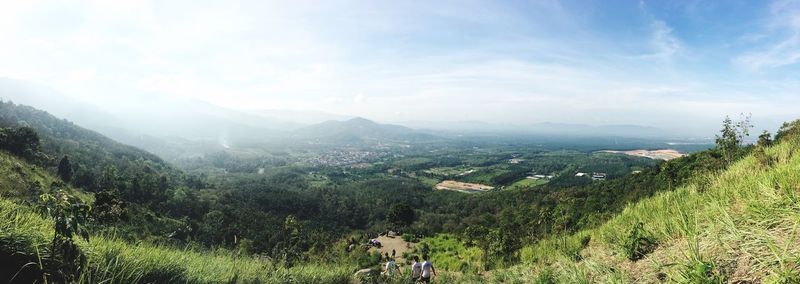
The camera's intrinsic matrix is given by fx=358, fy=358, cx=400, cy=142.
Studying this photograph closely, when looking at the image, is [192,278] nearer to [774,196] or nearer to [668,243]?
[668,243]

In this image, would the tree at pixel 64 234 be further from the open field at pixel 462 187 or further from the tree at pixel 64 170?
the open field at pixel 462 187

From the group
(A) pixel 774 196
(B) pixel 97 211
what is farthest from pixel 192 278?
(A) pixel 774 196

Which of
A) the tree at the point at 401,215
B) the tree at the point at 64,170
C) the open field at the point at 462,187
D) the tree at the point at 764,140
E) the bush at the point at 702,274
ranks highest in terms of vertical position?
the tree at the point at 764,140

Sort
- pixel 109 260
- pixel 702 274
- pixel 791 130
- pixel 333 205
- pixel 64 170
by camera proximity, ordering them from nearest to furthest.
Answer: pixel 702 274, pixel 109 260, pixel 791 130, pixel 64 170, pixel 333 205

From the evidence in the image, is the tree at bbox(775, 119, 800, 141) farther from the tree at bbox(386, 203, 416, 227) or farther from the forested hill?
the forested hill

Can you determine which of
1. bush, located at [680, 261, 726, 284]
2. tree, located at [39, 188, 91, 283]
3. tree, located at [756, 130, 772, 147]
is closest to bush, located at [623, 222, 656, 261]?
bush, located at [680, 261, 726, 284]

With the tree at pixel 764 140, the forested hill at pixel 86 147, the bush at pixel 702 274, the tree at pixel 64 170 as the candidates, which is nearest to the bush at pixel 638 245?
the bush at pixel 702 274

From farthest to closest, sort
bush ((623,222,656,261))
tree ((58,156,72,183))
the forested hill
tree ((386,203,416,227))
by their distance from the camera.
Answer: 1. the forested hill
2. tree ((386,203,416,227))
3. tree ((58,156,72,183))
4. bush ((623,222,656,261))

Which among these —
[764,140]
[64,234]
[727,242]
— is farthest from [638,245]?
[764,140]

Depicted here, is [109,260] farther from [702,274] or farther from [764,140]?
[764,140]
